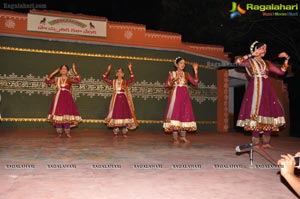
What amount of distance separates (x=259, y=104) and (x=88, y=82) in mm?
5680

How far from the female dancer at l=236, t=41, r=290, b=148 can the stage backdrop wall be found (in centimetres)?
478

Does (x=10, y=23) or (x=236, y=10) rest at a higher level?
(x=236, y=10)

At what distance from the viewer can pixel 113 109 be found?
24.2 feet

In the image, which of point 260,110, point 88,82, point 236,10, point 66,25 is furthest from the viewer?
point 236,10

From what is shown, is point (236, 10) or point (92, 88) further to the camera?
point (236, 10)

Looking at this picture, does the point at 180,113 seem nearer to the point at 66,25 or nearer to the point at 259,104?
the point at 259,104

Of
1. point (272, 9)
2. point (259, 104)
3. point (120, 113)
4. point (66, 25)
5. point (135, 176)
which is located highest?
point (272, 9)

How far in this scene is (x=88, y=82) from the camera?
932 centimetres

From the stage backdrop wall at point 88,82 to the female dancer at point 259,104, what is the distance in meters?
4.78

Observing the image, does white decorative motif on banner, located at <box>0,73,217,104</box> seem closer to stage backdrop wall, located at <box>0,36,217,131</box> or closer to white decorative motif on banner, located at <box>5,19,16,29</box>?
stage backdrop wall, located at <box>0,36,217,131</box>

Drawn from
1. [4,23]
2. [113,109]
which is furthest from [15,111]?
[113,109]

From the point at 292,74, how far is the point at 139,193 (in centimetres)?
1001

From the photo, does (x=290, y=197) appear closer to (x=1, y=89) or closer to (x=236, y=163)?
(x=236, y=163)

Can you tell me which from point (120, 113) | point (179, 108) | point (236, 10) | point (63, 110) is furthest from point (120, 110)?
point (236, 10)
